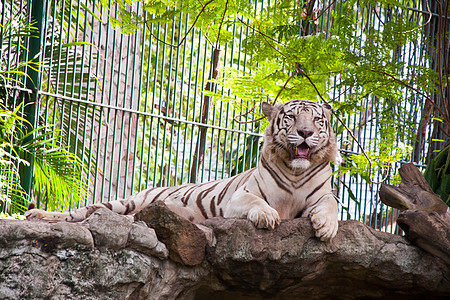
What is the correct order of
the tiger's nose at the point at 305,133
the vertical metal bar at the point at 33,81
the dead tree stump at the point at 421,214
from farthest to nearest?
the vertical metal bar at the point at 33,81
the tiger's nose at the point at 305,133
the dead tree stump at the point at 421,214

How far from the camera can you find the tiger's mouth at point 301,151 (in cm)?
384

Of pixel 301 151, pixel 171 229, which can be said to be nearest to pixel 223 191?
pixel 301 151

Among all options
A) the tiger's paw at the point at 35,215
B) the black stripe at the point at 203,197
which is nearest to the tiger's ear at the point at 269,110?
the black stripe at the point at 203,197

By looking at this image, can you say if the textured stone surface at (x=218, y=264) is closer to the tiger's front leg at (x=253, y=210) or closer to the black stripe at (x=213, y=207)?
the tiger's front leg at (x=253, y=210)

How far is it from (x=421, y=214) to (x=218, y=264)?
4.69 ft

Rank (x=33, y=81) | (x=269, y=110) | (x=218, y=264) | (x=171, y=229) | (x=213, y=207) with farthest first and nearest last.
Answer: (x=33, y=81), (x=213, y=207), (x=269, y=110), (x=218, y=264), (x=171, y=229)

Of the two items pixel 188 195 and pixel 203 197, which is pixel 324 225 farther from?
pixel 188 195

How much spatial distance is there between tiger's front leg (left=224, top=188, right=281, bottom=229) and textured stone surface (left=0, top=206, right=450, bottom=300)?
0.06 metres

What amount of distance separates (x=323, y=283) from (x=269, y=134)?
→ 3.69 ft

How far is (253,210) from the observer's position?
3508 mm

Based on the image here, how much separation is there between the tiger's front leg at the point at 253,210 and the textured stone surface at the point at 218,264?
55mm

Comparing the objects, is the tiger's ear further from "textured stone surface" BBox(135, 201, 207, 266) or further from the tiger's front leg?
"textured stone surface" BBox(135, 201, 207, 266)

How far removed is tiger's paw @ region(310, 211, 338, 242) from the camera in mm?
3443

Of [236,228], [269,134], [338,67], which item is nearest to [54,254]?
[236,228]
